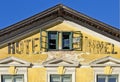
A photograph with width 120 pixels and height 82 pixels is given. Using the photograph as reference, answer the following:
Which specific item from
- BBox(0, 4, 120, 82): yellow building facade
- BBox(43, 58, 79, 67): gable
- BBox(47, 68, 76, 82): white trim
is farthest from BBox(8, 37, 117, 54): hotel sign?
BBox(47, 68, 76, 82): white trim

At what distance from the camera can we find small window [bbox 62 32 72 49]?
4609 centimetres

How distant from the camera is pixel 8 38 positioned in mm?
45969

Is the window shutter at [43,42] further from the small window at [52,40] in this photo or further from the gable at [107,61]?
the gable at [107,61]

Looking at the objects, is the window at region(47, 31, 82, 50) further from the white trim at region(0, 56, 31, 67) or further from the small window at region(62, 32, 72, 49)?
the white trim at region(0, 56, 31, 67)

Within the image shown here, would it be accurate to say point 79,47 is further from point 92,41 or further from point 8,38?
point 8,38

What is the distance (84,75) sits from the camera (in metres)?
45.8

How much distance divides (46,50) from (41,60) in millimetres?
653

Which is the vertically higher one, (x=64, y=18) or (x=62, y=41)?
(x=64, y=18)

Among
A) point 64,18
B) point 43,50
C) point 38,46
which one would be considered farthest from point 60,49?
point 64,18

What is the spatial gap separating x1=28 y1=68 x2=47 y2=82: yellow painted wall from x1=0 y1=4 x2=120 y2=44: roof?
239 centimetres

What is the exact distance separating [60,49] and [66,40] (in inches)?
26.3

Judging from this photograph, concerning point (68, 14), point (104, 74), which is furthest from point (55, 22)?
point (104, 74)

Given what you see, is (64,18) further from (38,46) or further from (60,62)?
(60,62)

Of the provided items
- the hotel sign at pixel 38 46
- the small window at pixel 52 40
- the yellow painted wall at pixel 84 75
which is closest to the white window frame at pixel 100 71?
the yellow painted wall at pixel 84 75
